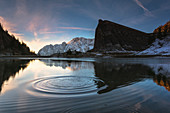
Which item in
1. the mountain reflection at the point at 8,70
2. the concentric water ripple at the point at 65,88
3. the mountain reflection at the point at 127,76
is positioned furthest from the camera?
the mountain reflection at the point at 8,70

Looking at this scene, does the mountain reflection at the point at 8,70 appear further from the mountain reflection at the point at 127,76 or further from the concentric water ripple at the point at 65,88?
the mountain reflection at the point at 127,76

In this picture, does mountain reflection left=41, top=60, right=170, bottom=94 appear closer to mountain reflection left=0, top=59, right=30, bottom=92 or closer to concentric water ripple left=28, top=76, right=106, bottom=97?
concentric water ripple left=28, top=76, right=106, bottom=97

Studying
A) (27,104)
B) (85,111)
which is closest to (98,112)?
(85,111)

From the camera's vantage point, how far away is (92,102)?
735cm

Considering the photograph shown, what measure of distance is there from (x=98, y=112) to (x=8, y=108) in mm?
5246

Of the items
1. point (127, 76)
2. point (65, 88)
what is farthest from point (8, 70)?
point (127, 76)

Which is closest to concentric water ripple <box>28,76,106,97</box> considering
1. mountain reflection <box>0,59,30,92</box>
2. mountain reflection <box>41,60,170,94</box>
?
mountain reflection <box>41,60,170,94</box>

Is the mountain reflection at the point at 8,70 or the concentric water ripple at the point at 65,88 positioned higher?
the mountain reflection at the point at 8,70

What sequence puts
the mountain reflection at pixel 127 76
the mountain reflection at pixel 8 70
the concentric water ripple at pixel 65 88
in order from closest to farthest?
the concentric water ripple at pixel 65 88 < the mountain reflection at pixel 127 76 < the mountain reflection at pixel 8 70

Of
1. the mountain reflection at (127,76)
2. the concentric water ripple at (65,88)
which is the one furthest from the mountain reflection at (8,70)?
the mountain reflection at (127,76)

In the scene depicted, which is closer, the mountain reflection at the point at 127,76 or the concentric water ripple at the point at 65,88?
the concentric water ripple at the point at 65,88

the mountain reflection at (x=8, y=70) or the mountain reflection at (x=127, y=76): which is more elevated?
the mountain reflection at (x=8, y=70)

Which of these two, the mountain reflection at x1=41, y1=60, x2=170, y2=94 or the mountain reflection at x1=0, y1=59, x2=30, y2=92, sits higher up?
the mountain reflection at x1=0, y1=59, x2=30, y2=92

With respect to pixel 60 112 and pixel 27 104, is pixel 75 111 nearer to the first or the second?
pixel 60 112
